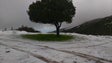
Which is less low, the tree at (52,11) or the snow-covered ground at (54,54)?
the tree at (52,11)

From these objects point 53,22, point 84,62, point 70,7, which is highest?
point 70,7

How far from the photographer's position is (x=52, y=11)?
189ft

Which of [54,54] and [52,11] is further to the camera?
[52,11]

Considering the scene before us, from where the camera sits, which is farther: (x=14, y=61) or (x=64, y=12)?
(x=64, y=12)

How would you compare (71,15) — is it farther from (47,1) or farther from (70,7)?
(47,1)

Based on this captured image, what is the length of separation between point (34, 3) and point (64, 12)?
10.1m

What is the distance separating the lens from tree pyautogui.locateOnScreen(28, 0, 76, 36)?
57625 millimetres

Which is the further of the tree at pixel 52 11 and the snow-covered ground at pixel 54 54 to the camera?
the tree at pixel 52 11

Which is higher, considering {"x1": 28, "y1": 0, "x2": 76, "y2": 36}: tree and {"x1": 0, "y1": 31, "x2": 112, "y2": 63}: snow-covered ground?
{"x1": 28, "y1": 0, "x2": 76, "y2": 36}: tree

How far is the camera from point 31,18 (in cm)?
6203

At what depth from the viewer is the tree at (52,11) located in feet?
189

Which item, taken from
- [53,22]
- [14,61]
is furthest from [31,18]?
[14,61]

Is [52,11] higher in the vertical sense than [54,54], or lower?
higher

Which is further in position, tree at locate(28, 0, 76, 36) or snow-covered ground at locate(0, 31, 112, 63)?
tree at locate(28, 0, 76, 36)
